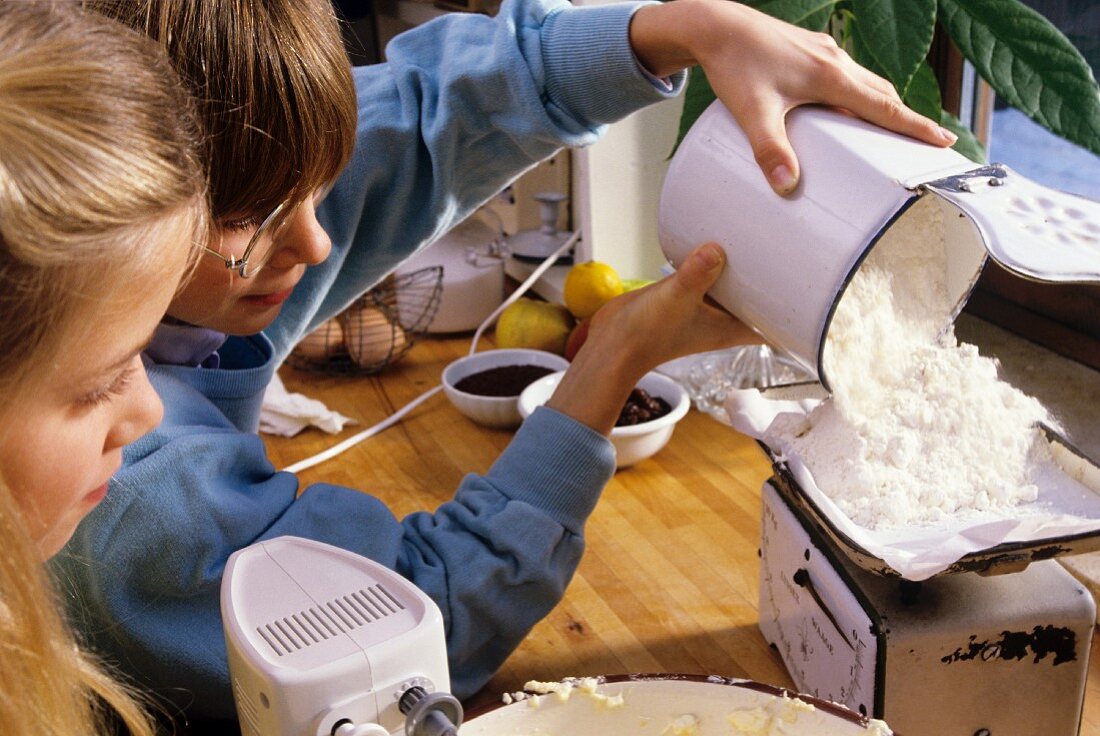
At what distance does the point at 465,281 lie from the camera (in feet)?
4.39

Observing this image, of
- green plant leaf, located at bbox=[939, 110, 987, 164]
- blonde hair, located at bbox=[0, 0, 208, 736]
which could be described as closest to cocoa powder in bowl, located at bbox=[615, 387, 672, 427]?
green plant leaf, located at bbox=[939, 110, 987, 164]

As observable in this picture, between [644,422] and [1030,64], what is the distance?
1.44 ft

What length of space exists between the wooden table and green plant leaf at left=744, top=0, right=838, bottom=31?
0.39m

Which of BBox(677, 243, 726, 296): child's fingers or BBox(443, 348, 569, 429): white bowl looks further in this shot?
BBox(443, 348, 569, 429): white bowl

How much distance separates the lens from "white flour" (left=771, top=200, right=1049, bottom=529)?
61 cm

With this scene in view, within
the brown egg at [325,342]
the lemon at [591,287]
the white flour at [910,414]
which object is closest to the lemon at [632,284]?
the lemon at [591,287]

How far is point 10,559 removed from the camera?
398 mm

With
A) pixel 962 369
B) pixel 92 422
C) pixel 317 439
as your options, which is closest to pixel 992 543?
pixel 962 369

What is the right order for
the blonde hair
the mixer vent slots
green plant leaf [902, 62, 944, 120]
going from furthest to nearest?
green plant leaf [902, 62, 944, 120]
the mixer vent slots
the blonde hair

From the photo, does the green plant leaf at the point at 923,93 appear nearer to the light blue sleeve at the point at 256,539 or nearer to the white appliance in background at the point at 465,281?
the light blue sleeve at the point at 256,539

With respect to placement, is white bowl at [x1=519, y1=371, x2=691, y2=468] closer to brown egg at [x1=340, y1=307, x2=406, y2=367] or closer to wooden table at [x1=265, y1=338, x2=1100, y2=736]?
wooden table at [x1=265, y1=338, x2=1100, y2=736]

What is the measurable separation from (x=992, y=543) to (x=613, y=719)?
0.21 m

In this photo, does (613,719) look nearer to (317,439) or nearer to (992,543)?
(992,543)

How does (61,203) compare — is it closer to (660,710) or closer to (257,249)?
(257,249)
